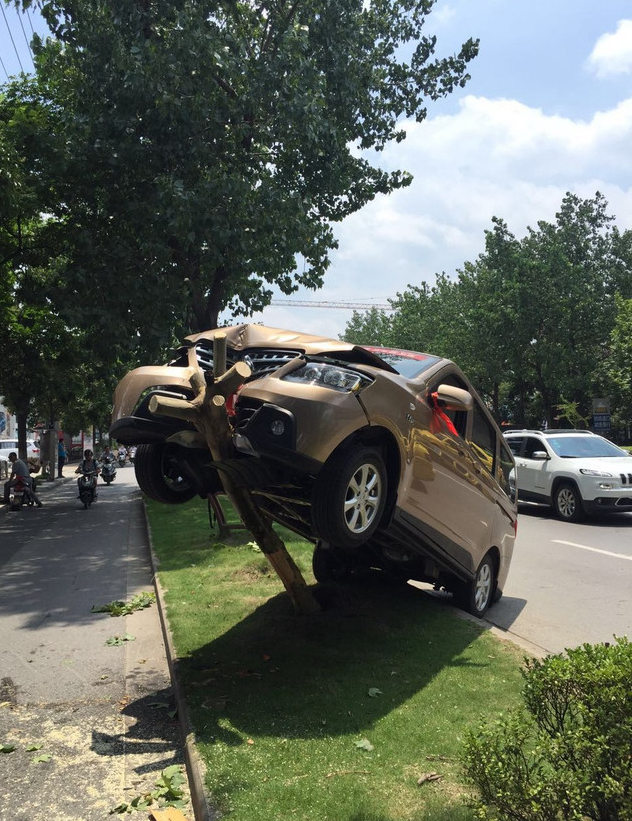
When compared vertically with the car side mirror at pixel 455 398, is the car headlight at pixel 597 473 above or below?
below

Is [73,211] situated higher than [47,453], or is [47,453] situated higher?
[73,211]

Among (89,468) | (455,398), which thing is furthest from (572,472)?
(89,468)

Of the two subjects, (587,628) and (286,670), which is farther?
(587,628)

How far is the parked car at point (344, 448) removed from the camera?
436cm

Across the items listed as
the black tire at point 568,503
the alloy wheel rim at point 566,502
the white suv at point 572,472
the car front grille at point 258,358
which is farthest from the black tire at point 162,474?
the alloy wheel rim at point 566,502

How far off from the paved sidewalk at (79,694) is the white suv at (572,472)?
7908 millimetres

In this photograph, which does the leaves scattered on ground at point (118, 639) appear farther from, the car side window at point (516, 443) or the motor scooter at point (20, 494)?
the motor scooter at point (20, 494)

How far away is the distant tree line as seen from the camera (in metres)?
35.3

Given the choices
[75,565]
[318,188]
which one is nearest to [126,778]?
[75,565]

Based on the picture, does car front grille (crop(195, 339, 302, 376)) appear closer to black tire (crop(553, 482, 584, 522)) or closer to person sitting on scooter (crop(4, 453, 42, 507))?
black tire (crop(553, 482, 584, 522))

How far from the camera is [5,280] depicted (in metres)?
19.9

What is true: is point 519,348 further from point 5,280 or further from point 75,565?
point 75,565

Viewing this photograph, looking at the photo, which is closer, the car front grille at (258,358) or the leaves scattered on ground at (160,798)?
the leaves scattered on ground at (160,798)

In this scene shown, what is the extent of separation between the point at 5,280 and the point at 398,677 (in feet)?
59.5
